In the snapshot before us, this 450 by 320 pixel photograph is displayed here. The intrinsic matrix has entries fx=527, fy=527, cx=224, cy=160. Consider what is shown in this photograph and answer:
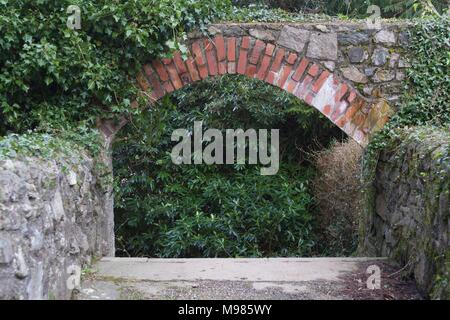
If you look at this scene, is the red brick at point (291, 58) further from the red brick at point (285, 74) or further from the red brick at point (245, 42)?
the red brick at point (245, 42)

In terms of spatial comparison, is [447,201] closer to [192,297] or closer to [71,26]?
[192,297]

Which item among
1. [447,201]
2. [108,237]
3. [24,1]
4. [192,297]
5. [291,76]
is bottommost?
[192,297]

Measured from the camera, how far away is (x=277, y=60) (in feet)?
16.1

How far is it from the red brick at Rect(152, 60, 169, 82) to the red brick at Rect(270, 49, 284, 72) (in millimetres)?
990

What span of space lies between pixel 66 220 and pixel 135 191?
5026 mm

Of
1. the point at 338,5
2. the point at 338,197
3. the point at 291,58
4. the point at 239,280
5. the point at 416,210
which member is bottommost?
the point at 239,280

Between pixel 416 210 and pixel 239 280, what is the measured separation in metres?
1.30

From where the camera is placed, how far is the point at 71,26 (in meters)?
4.41

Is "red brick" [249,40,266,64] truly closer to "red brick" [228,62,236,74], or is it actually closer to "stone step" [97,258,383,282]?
"red brick" [228,62,236,74]

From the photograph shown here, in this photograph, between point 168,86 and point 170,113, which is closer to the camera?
point 168,86

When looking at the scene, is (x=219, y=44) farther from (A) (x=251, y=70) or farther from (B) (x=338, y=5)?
(B) (x=338, y=5)

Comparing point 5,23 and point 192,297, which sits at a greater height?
point 5,23

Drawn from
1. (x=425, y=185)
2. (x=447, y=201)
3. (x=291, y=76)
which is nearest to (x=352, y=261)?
(x=425, y=185)

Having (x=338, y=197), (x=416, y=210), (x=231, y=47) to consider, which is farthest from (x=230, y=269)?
(x=338, y=197)
